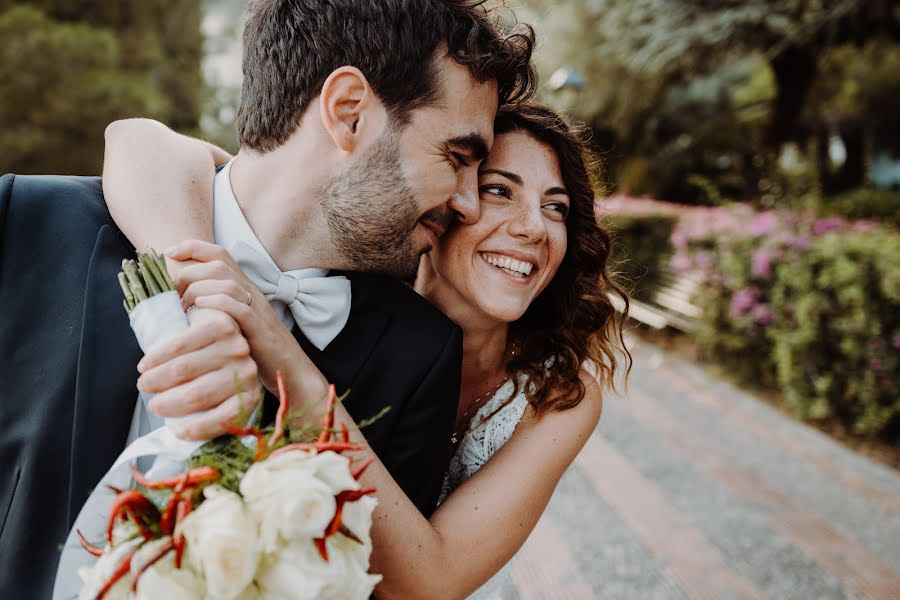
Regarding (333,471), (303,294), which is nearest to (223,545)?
(333,471)

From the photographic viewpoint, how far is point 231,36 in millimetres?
13375

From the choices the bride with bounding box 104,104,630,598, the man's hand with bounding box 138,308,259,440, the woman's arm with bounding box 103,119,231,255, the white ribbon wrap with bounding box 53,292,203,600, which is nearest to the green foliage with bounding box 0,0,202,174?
the bride with bounding box 104,104,630,598

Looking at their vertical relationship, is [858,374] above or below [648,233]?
above

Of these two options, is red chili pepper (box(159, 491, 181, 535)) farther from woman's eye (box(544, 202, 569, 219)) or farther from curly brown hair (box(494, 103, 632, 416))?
woman's eye (box(544, 202, 569, 219))

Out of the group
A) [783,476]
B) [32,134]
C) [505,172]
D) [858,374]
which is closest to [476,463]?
[505,172]

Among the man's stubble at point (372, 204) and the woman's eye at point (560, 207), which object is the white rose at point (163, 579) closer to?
the man's stubble at point (372, 204)

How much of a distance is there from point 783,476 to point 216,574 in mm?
5114

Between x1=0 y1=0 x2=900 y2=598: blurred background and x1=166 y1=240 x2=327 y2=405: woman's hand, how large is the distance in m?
1.53

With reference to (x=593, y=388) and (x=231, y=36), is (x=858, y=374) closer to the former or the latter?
(x=593, y=388)

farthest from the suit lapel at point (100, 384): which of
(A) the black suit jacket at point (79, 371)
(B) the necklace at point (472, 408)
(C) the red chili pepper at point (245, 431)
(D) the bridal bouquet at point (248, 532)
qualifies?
(B) the necklace at point (472, 408)

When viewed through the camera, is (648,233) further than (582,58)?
No

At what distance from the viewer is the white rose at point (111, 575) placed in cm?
89

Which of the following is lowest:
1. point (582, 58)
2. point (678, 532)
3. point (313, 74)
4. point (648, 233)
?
point (648, 233)

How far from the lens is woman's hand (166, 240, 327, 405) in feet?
4.07
